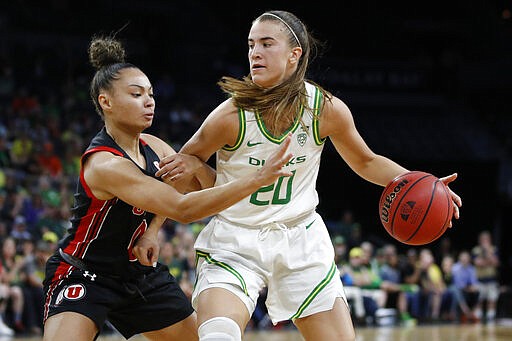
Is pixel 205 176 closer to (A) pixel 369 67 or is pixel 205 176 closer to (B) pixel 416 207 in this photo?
(B) pixel 416 207

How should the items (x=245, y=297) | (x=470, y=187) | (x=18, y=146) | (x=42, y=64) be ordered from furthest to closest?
(x=470, y=187) → (x=42, y=64) → (x=18, y=146) → (x=245, y=297)

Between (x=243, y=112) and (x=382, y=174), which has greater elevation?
(x=243, y=112)

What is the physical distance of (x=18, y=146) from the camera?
44.1ft

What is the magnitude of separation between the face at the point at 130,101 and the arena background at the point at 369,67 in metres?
12.4

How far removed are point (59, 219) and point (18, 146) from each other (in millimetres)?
2682

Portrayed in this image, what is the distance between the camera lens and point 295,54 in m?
3.90

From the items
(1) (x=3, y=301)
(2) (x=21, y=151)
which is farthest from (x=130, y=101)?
(2) (x=21, y=151)

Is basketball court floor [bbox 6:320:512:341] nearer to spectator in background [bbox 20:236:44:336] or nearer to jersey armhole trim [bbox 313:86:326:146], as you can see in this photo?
spectator in background [bbox 20:236:44:336]

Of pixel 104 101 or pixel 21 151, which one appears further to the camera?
pixel 21 151

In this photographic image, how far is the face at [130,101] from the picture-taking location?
12.7 ft

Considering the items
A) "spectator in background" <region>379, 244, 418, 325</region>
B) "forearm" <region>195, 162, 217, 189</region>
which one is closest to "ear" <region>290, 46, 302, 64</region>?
"forearm" <region>195, 162, 217, 189</region>

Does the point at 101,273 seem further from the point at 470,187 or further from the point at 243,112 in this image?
the point at 470,187

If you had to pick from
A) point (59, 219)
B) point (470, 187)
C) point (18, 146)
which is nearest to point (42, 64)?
point (18, 146)

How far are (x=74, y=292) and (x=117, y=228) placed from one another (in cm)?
34
